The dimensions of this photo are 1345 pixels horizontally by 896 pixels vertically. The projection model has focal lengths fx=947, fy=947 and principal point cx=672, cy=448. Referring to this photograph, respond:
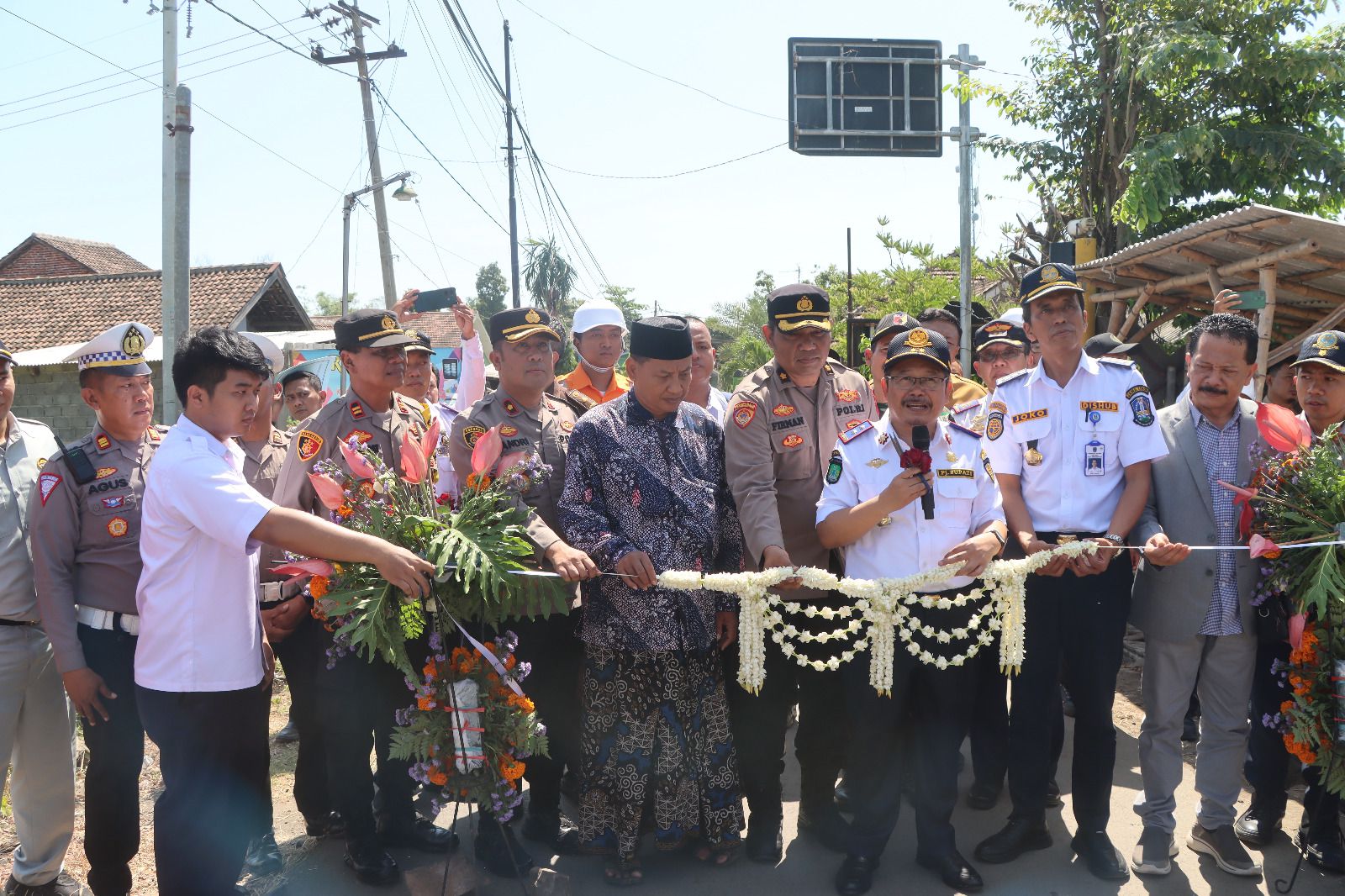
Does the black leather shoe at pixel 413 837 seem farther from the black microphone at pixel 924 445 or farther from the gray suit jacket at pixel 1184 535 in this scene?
the gray suit jacket at pixel 1184 535

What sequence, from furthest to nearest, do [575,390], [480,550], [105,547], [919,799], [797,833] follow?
[575,390] → [797,833] → [919,799] → [105,547] → [480,550]

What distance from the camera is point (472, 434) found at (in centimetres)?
390

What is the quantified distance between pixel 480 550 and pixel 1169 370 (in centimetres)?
1141

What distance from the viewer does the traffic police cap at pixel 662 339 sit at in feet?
11.7

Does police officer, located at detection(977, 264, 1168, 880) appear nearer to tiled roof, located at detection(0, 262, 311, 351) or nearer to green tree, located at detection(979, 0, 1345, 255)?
green tree, located at detection(979, 0, 1345, 255)

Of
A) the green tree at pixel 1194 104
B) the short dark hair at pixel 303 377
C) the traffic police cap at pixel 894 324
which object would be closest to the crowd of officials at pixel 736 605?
the traffic police cap at pixel 894 324

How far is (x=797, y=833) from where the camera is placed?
4.09m

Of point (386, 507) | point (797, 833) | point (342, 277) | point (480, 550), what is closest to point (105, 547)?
point (386, 507)

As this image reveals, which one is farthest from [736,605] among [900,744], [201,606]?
[201,606]

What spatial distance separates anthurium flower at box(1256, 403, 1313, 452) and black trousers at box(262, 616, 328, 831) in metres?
Result: 3.77

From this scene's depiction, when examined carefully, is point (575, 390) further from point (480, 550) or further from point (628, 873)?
point (628, 873)

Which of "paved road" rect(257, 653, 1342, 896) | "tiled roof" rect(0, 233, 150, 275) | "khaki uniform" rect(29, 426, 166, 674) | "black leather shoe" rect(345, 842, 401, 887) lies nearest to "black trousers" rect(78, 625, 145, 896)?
"khaki uniform" rect(29, 426, 166, 674)

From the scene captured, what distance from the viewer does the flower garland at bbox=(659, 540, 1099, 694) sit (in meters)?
3.40

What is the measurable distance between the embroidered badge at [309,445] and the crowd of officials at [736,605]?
0.5 inches
